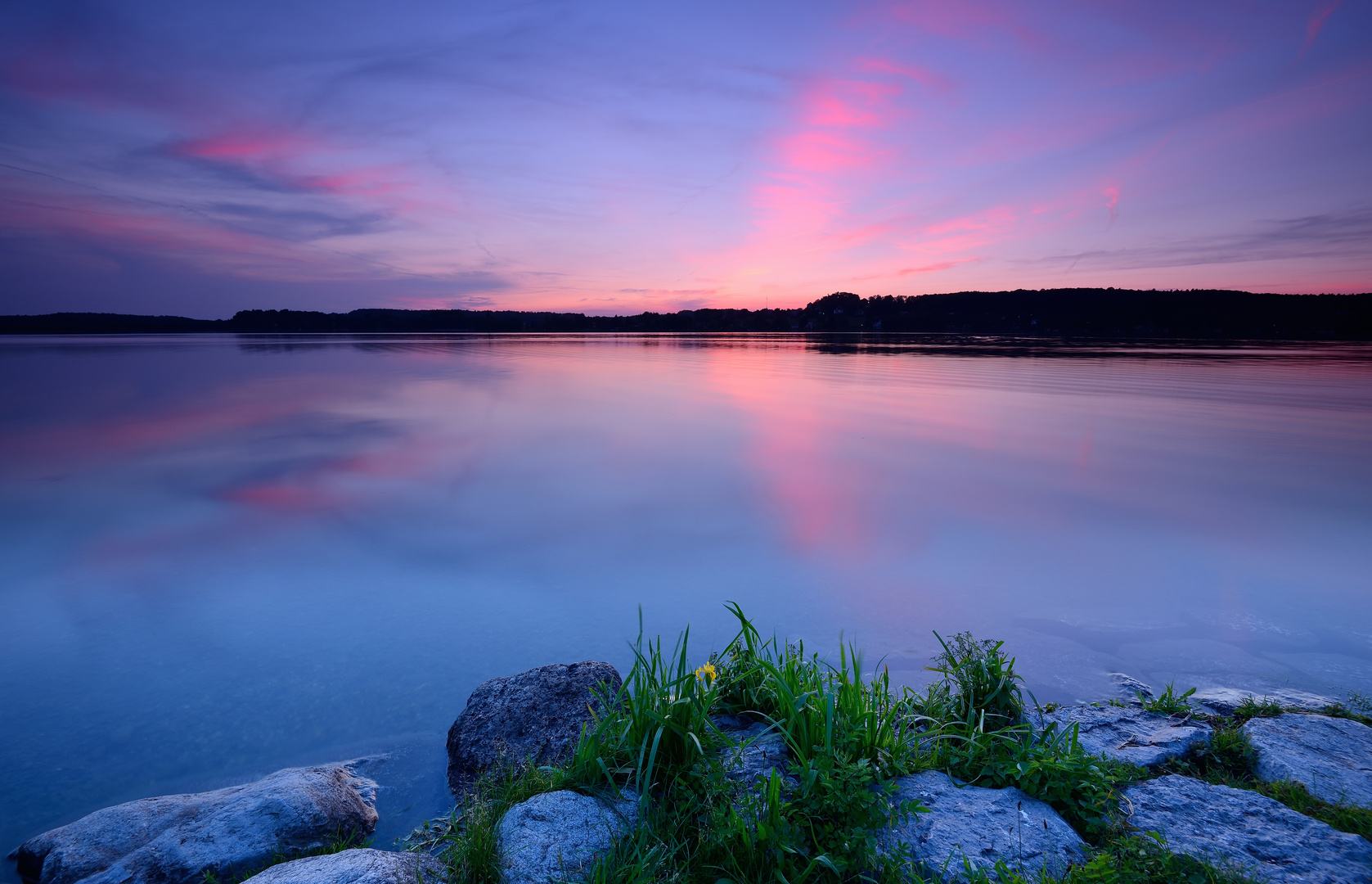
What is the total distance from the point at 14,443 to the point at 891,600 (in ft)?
66.0

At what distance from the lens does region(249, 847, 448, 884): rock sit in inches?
96.7

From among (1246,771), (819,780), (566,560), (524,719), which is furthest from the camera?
(566,560)

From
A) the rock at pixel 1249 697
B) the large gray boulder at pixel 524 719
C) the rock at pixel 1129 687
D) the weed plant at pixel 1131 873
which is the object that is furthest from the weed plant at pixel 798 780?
the rock at pixel 1129 687

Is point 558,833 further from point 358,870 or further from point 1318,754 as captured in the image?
point 1318,754

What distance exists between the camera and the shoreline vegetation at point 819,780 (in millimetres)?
2537

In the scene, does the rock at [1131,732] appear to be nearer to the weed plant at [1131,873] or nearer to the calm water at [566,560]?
the calm water at [566,560]

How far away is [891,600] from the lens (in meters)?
6.38

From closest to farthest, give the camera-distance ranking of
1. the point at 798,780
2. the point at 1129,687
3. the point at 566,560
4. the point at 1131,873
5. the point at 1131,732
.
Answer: the point at 1131,873
the point at 798,780
the point at 1131,732
the point at 1129,687
the point at 566,560

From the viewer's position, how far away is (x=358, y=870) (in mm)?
2496

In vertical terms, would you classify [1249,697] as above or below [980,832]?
below

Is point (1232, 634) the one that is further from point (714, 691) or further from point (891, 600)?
point (714, 691)

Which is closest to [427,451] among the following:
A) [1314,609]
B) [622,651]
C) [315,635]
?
[315,635]

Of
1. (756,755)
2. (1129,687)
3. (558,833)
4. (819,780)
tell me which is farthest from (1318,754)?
(558,833)

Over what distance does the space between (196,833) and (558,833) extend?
1.91 metres
